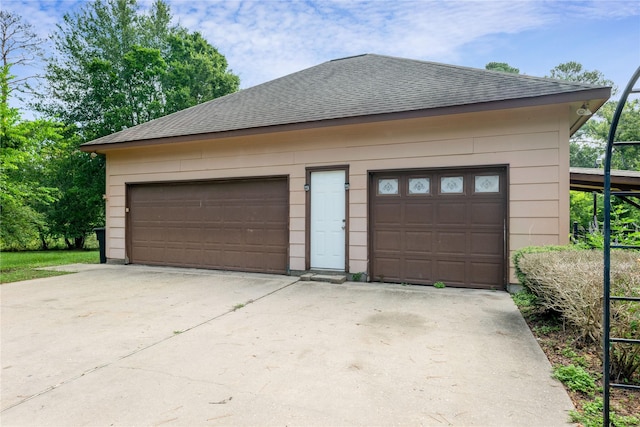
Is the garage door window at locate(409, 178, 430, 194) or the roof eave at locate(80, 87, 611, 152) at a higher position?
the roof eave at locate(80, 87, 611, 152)

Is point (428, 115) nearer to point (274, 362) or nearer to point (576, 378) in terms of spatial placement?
point (576, 378)

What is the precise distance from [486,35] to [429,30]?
5.93 feet

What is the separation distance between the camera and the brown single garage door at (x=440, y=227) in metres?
5.39

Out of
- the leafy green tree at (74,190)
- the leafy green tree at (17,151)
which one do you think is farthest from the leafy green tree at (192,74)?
the leafy green tree at (17,151)

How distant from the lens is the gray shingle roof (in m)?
5.35

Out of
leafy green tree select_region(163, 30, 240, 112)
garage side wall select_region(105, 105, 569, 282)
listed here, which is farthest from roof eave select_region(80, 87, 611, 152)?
leafy green tree select_region(163, 30, 240, 112)

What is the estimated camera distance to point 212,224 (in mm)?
7422

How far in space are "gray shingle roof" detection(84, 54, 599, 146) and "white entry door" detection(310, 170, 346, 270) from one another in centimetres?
114

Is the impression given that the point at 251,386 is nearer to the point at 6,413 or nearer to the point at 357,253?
the point at 6,413

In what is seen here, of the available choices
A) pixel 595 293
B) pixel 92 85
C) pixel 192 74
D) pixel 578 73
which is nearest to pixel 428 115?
pixel 595 293

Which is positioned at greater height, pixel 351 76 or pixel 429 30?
pixel 429 30

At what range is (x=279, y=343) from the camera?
3184 millimetres

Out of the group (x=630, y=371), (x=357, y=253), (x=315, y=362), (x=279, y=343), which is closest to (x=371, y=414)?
(x=315, y=362)

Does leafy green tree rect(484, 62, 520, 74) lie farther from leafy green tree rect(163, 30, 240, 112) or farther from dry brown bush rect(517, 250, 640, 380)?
dry brown bush rect(517, 250, 640, 380)
